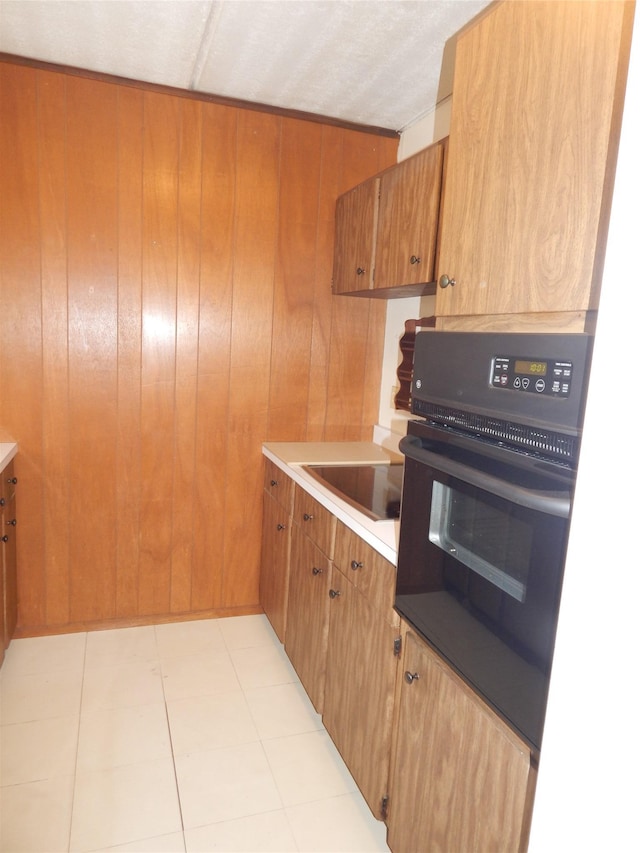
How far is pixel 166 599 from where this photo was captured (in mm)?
2715

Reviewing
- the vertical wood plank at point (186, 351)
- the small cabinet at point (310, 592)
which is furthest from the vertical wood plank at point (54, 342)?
the small cabinet at point (310, 592)

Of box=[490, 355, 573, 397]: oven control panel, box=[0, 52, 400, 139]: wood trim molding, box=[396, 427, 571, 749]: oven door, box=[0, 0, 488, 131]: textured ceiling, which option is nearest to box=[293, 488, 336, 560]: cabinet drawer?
box=[396, 427, 571, 749]: oven door

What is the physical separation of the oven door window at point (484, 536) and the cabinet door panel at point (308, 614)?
2.47 feet

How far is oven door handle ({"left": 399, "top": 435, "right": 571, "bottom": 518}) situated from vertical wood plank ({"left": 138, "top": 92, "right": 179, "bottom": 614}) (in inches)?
62.3

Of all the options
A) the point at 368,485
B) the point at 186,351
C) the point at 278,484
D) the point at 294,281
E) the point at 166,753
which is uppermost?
the point at 294,281

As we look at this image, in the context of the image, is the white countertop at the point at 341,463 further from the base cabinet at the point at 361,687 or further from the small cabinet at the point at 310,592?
the base cabinet at the point at 361,687

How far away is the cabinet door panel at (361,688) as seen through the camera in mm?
1479

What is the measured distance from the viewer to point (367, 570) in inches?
62.1

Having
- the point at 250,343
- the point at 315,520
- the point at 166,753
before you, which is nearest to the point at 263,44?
the point at 250,343

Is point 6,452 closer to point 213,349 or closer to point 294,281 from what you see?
point 213,349

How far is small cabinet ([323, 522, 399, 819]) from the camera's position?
147 centimetres

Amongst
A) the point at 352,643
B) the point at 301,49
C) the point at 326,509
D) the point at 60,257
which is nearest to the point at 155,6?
the point at 301,49

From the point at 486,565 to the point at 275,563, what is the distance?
161 cm

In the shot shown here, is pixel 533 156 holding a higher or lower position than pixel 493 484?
higher
